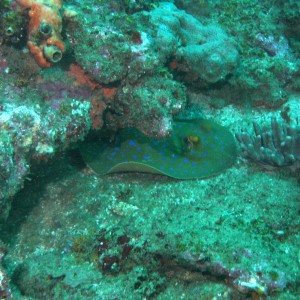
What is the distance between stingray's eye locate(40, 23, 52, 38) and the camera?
434 cm

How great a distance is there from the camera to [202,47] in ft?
22.5

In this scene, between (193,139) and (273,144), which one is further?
(273,144)

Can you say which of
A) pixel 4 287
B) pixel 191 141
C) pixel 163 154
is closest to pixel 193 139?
pixel 191 141

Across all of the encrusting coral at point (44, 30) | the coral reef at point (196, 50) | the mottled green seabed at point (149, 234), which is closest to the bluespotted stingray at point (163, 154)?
the mottled green seabed at point (149, 234)

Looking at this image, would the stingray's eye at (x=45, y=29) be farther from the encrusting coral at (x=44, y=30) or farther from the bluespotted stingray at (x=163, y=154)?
the bluespotted stingray at (x=163, y=154)

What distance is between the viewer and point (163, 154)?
582 centimetres

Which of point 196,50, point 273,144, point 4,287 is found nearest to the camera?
point 4,287

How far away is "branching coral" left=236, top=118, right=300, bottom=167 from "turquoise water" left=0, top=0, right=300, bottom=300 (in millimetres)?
26

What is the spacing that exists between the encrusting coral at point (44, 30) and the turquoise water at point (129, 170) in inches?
0.7

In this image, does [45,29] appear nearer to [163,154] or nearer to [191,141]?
[163,154]

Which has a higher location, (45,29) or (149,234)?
(45,29)

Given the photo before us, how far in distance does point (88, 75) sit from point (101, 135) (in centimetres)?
129

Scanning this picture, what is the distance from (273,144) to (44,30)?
457 centimetres

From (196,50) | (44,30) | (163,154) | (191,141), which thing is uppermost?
(44,30)
